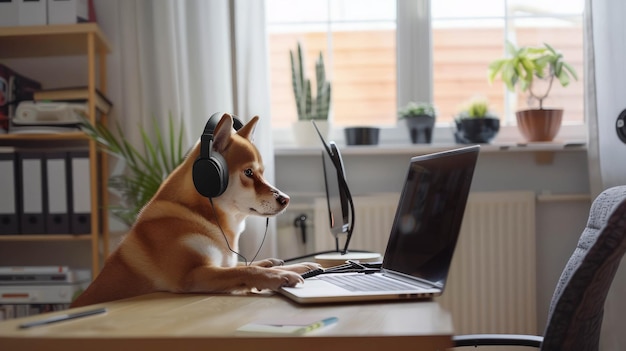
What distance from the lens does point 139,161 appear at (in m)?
2.62

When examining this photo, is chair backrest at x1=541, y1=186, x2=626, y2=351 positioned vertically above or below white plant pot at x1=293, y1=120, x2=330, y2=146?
below

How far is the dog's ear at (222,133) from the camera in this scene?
1.28 m

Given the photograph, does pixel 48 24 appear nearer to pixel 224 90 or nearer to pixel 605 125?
pixel 224 90

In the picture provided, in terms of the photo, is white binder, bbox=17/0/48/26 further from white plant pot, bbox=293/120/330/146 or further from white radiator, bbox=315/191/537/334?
white radiator, bbox=315/191/537/334

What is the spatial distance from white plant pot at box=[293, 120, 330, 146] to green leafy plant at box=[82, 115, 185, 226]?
0.46m

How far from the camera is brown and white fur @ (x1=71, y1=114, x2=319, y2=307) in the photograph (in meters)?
1.19

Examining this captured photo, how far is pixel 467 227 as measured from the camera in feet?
8.75

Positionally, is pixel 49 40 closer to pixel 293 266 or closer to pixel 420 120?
pixel 420 120

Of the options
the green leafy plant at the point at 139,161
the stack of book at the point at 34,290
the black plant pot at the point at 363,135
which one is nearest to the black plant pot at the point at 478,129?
the black plant pot at the point at 363,135

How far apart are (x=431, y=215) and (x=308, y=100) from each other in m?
1.56

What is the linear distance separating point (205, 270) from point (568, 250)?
192cm

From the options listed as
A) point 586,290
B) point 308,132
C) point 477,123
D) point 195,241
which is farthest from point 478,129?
point 586,290

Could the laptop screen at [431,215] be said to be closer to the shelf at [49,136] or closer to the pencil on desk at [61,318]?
the pencil on desk at [61,318]

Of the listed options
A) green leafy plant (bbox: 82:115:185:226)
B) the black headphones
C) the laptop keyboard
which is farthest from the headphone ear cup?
green leafy plant (bbox: 82:115:185:226)
